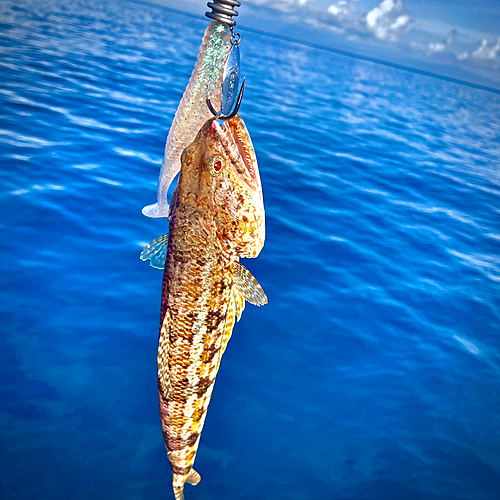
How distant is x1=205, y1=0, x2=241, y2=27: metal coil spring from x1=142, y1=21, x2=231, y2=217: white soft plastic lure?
37 millimetres

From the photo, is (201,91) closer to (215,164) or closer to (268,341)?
(215,164)

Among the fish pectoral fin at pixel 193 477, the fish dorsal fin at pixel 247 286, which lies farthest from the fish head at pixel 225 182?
the fish pectoral fin at pixel 193 477

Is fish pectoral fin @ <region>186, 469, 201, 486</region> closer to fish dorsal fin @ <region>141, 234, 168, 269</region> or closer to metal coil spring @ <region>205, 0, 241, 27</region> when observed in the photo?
fish dorsal fin @ <region>141, 234, 168, 269</region>

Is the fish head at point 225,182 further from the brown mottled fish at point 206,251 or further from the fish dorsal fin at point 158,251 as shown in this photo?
the fish dorsal fin at point 158,251

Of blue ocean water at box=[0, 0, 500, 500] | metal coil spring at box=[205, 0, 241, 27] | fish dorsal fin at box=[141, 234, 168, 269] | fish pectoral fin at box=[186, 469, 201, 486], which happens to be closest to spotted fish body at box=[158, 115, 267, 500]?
fish dorsal fin at box=[141, 234, 168, 269]

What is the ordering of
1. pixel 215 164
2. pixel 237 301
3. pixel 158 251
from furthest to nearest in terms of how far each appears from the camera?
pixel 237 301
pixel 158 251
pixel 215 164

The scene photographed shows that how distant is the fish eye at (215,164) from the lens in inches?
118

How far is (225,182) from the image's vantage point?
120 inches

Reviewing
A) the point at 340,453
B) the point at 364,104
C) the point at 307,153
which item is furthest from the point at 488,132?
the point at 340,453

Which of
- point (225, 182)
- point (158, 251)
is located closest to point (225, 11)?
point (225, 182)

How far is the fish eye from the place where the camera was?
2.99 metres

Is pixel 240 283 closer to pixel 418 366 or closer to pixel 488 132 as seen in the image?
pixel 418 366

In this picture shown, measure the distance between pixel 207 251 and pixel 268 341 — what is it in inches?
184

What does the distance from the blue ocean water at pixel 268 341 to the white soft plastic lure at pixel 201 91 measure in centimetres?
431
